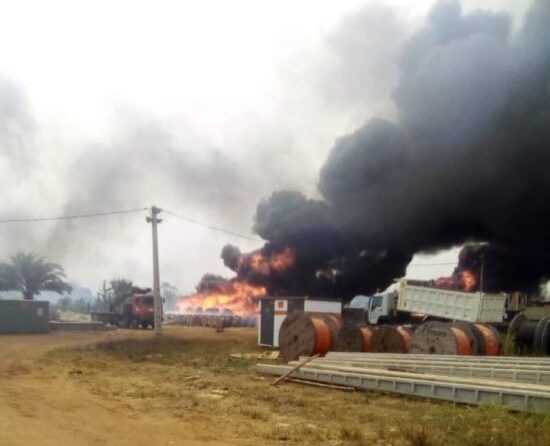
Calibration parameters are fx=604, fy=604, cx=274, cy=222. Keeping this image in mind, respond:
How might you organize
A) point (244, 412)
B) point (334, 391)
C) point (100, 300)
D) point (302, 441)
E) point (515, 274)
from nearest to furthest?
point (302, 441) < point (244, 412) < point (334, 391) < point (515, 274) < point (100, 300)

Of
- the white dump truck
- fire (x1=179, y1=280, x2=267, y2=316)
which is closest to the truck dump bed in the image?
the white dump truck

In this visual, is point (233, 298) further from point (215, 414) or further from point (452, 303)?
point (215, 414)

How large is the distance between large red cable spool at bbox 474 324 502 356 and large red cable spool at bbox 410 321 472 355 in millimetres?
1091

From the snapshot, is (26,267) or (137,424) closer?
(137,424)

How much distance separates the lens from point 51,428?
30.2 feet

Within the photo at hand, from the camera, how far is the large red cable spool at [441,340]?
59.9ft

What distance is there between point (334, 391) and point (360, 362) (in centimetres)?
188

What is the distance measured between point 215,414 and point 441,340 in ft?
33.4

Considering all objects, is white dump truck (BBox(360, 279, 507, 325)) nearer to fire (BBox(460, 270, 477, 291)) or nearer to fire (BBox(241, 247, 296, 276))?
fire (BBox(241, 247, 296, 276))

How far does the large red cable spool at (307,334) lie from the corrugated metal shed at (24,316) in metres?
22.2

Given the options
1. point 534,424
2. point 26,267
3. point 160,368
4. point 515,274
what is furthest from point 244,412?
Result: point 26,267

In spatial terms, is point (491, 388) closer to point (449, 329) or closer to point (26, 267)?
point (449, 329)

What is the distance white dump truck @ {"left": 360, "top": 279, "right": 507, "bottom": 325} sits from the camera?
94.5ft

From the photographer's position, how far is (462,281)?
160 feet
